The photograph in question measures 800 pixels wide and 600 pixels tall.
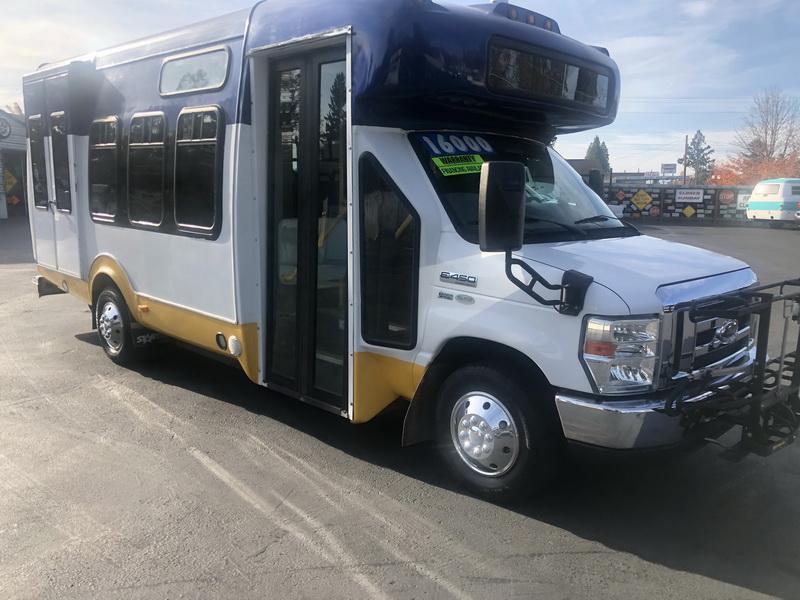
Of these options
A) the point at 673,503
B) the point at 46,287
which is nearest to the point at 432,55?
the point at 673,503

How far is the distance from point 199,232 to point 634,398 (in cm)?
366

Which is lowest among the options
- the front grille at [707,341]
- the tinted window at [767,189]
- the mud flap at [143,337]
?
the mud flap at [143,337]

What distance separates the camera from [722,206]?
3419 cm

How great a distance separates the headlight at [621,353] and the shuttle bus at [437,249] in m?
0.01

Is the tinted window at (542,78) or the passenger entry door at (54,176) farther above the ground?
the tinted window at (542,78)

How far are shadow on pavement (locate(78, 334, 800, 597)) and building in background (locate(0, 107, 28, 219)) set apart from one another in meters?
30.6

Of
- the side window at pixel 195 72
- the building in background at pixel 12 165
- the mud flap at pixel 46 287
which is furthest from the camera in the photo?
the building in background at pixel 12 165

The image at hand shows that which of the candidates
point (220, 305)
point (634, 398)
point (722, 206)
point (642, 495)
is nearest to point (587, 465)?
point (642, 495)

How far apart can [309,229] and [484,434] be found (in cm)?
188

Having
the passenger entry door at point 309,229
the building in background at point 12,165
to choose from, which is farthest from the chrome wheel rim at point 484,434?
the building in background at point 12,165

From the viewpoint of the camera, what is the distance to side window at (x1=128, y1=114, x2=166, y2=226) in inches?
234

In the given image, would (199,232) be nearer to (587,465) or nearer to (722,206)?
(587,465)

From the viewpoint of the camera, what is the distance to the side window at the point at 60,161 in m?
7.25

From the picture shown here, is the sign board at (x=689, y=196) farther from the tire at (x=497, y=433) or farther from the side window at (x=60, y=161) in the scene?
the tire at (x=497, y=433)
